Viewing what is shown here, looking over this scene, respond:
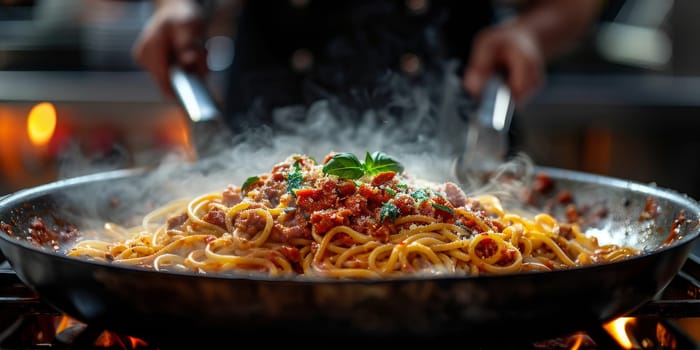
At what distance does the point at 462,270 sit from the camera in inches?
81.1

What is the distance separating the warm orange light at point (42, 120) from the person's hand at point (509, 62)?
3956 millimetres

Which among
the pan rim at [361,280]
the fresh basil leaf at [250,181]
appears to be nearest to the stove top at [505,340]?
the pan rim at [361,280]

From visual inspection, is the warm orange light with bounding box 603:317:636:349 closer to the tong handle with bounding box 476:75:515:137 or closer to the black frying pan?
the black frying pan

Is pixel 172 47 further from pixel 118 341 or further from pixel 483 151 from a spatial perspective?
pixel 118 341

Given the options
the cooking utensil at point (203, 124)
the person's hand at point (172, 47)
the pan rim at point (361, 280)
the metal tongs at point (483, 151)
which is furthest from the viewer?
the person's hand at point (172, 47)

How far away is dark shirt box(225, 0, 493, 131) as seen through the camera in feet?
13.1

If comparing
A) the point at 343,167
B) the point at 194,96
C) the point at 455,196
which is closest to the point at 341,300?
the point at 343,167

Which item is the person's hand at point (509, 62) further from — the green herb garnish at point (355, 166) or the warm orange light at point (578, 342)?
the warm orange light at point (578, 342)

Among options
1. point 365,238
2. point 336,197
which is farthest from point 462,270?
point 336,197

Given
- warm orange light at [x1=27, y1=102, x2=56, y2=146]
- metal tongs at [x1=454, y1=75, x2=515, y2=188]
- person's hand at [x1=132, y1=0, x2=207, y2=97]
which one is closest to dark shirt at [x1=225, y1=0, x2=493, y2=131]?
person's hand at [x1=132, y1=0, x2=207, y2=97]

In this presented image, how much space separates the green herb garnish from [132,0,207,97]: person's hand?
1.62 metres

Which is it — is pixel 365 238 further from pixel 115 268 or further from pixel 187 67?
pixel 187 67

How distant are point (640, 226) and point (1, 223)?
212 cm

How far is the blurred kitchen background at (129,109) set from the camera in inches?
234
